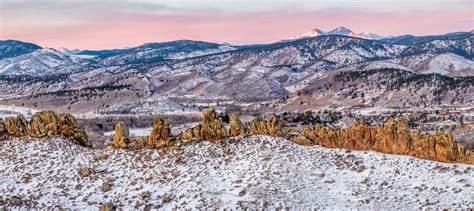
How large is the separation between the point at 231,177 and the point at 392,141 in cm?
1148

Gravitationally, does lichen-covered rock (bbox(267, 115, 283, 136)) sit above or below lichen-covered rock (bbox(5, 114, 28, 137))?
below

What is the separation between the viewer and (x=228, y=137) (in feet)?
114

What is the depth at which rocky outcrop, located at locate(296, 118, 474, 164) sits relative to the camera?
30250mm

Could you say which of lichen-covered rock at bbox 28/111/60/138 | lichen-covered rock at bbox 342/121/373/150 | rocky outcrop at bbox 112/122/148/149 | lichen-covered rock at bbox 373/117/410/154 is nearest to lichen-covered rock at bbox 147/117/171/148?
rocky outcrop at bbox 112/122/148/149

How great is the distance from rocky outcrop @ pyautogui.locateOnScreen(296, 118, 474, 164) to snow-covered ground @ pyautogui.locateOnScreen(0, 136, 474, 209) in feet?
3.81

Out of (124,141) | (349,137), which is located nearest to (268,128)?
(349,137)

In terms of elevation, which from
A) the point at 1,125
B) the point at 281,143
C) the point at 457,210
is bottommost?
the point at 457,210

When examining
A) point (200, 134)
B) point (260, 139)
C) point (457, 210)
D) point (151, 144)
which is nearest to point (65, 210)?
point (151, 144)

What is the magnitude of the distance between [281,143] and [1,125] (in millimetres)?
21497

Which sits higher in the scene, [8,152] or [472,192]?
[8,152]

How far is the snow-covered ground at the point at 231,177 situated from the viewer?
26.3m

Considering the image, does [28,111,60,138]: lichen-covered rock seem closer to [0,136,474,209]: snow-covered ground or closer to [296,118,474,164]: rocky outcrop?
[0,136,474,209]: snow-covered ground

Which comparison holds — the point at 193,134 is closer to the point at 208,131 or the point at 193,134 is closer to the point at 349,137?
the point at 208,131

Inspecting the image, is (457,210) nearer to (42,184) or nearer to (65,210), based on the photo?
(65,210)
